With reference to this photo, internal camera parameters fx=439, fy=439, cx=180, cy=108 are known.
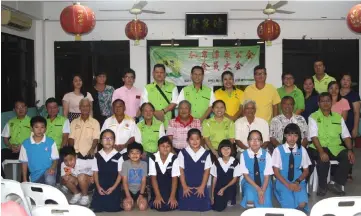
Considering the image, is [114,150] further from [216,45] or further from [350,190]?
[216,45]

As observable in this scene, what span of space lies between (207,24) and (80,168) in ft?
14.8

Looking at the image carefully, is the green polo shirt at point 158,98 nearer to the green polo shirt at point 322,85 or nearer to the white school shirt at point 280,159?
the white school shirt at point 280,159

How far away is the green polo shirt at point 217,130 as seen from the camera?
15.0 feet

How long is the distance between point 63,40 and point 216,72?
2.99 m

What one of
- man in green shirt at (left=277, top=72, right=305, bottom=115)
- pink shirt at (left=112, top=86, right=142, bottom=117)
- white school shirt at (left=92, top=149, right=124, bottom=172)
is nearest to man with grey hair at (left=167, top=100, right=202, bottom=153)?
white school shirt at (left=92, top=149, right=124, bottom=172)

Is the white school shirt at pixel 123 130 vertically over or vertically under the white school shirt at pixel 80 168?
over

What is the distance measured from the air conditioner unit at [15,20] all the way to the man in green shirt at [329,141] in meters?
4.34

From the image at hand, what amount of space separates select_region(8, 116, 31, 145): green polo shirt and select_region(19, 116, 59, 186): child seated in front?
83 cm

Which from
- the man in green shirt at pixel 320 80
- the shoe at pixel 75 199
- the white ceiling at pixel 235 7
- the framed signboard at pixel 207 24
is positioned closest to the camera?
the shoe at pixel 75 199

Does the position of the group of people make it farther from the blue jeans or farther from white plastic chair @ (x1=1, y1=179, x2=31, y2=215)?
white plastic chair @ (x1=1, y1=179, x2=31, y2=215)

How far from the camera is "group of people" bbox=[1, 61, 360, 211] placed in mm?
4102

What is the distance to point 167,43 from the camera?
8.26m

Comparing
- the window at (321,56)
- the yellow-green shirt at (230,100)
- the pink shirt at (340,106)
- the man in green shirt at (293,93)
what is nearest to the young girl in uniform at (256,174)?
the yellow-green shirt at (230,100)

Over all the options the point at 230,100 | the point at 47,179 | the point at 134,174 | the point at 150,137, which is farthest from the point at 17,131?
the point at 230,100
